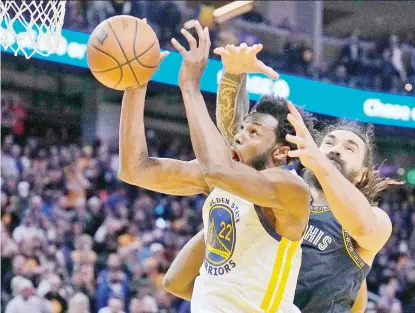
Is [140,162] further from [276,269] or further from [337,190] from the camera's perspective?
[337,190]

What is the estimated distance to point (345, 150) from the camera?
3.63 m

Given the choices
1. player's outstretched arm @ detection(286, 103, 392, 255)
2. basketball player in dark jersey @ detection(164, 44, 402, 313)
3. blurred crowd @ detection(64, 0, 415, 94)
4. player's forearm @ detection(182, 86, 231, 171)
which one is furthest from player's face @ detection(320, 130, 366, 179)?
blurred crowd @ detection(64, 0, 415, 94)

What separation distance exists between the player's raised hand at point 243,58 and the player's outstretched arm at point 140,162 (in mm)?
355

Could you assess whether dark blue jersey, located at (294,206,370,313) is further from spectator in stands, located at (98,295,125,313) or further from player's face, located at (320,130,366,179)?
spectator in stands, located at (98,295,125,313)

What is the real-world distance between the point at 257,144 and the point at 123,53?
62 centimetres

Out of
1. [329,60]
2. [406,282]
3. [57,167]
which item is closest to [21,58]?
[57,167]

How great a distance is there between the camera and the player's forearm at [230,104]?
11.9ft

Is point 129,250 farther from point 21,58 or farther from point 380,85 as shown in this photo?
point 380,85

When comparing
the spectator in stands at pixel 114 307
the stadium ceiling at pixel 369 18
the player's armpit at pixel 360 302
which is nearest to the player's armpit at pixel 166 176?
the player's armpit at pixel 360 302

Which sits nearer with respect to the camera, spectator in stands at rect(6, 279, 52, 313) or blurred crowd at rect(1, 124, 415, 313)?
spectator in stands at rect(6, 279, 52, 313)

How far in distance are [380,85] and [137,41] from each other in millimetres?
12065

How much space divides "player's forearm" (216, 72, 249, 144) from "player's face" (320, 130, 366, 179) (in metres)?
0.41

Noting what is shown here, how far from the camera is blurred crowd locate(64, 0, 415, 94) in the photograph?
1223cm

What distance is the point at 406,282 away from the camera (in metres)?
11.3
